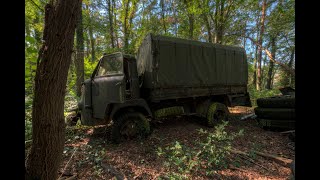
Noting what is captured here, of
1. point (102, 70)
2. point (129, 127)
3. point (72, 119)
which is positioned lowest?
point (129, 127)

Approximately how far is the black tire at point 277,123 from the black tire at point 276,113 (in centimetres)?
10

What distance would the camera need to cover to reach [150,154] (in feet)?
15.6

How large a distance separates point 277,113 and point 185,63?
11.2ft

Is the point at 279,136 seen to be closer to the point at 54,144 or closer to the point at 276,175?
the point at 276,175

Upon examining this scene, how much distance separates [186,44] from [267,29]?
1287 centimetres

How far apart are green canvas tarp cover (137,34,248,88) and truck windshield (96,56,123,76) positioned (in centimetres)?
85

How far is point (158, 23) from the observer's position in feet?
54.5

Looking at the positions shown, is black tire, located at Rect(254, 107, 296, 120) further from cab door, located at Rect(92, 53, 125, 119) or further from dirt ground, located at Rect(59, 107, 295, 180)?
cab door, located at Rect(92, 53, 125, 119)

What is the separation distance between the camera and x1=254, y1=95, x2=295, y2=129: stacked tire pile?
6355 millimetres

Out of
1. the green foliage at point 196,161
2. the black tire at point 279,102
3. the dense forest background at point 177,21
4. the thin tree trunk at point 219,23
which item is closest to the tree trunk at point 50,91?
the green foliage at point 196,161

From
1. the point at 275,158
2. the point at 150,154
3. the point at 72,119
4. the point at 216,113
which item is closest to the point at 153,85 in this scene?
the point at 150,154

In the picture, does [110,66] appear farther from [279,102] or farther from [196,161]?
[279,102]

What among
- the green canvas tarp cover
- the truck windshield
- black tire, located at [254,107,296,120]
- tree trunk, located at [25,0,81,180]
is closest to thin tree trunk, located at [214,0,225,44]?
A: the green canvas tarp cover
